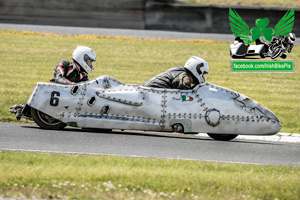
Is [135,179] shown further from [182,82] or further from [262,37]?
[262,37]

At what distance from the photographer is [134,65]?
1703cm

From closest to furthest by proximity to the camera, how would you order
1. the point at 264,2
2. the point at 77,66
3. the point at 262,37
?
the point at 77,66, the point at 262,37, the point at 264,2

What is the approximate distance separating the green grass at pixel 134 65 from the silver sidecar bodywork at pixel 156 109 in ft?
5.87

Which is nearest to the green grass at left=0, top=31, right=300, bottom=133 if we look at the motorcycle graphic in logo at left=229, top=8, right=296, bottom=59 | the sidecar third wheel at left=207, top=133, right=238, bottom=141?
the motorcycle graphic in logo at left=229, top=8, right=296, bottom=59

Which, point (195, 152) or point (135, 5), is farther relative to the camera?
point (135, 5)

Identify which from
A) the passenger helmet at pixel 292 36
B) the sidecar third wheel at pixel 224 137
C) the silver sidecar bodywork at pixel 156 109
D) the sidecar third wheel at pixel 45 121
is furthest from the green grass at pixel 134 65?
the sidecar third wheel at pixel 224 137

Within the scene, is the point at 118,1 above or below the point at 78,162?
above

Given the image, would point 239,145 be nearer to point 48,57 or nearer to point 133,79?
point 133,79

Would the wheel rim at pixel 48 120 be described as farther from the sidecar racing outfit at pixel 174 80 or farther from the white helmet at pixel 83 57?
the sidecar racing outfit at pixel 174 80

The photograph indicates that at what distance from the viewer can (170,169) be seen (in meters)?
6.76

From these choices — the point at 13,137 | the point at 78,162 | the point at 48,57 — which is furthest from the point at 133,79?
the point at 78,162

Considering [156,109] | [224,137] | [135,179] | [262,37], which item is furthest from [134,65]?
[135,179]

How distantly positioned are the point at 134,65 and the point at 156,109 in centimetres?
810

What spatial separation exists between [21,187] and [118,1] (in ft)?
60.3
